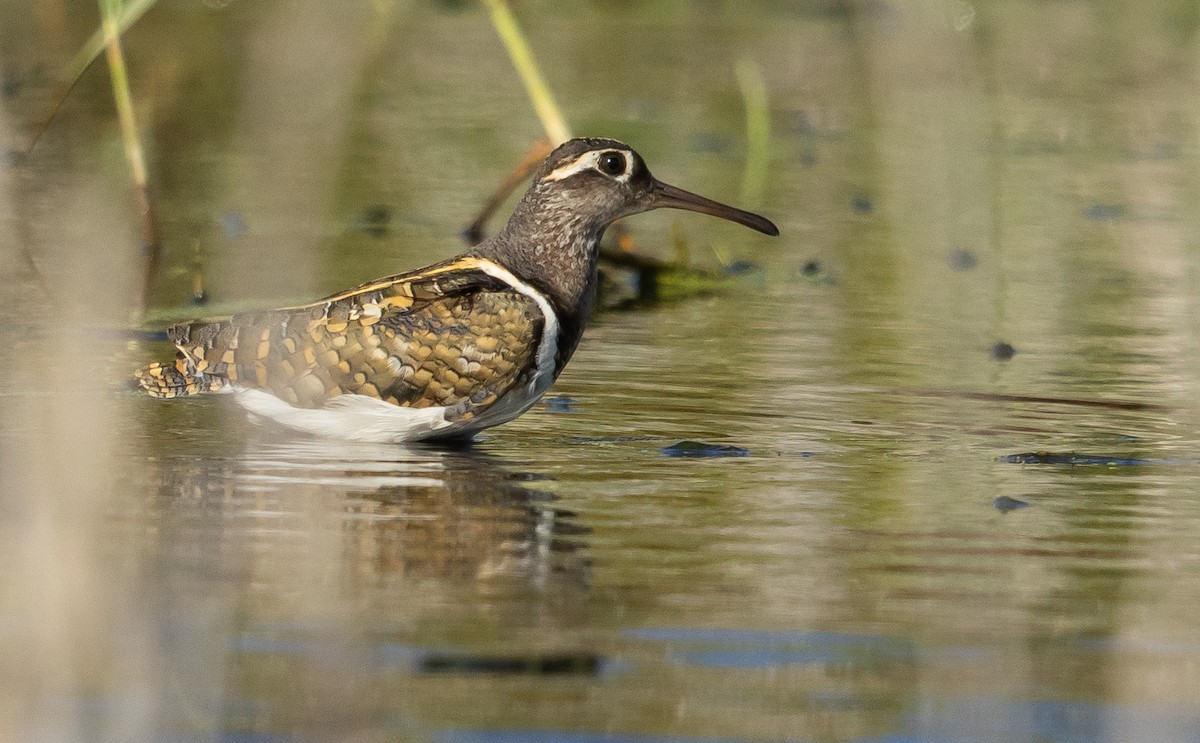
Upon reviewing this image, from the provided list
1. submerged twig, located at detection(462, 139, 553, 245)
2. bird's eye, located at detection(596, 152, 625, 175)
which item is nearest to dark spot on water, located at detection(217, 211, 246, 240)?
submerged twig, located at detection(462, 139, 553, 245)

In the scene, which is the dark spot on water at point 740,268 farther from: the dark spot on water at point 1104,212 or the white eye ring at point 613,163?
the white eye ring at point 613,163

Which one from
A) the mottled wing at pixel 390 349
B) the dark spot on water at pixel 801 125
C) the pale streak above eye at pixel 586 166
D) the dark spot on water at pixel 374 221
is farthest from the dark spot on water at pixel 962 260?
the dark spot on water at pixel 801 125

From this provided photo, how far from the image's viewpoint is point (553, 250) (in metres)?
8.69

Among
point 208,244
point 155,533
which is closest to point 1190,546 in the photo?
point 155,533

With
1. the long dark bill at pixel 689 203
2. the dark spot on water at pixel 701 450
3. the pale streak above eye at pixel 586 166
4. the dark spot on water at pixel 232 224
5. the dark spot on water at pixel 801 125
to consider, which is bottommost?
the dark spot on water at pixel 701 450

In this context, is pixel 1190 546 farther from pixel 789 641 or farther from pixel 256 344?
pixel 256 344

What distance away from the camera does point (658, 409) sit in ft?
29.9

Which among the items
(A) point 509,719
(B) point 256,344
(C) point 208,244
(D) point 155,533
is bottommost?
(A) point 509,719

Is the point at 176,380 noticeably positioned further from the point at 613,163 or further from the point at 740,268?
the point at 740,268

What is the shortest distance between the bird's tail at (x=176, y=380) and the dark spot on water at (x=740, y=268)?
5.09 meters

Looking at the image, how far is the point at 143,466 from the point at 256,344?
0.64m

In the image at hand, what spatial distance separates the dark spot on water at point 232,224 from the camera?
1345 cm

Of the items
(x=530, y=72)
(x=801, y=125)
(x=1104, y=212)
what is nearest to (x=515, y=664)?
(x=530, y=72)

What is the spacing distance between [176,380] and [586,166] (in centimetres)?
178
